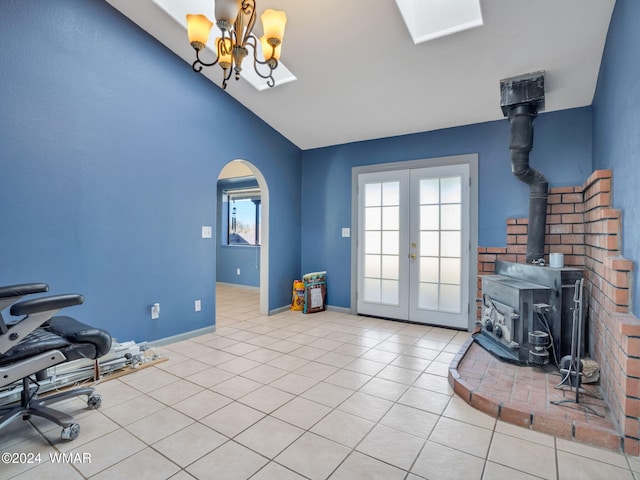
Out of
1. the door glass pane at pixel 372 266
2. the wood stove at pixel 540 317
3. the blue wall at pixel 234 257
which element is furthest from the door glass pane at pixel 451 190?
the blue wall at pixel 234 257

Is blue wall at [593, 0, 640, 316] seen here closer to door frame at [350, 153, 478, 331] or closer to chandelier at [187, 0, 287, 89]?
door frame at [350, 153, 478, 331]

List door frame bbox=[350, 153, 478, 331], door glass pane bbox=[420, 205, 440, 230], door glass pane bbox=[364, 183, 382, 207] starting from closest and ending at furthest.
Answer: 1. door frame bbox=[350, 153, 478, 331]
2. door glass pane bbox=[420, 205, 440, 230]
3. door glass pane bbox=[364, 183, 382, 207]

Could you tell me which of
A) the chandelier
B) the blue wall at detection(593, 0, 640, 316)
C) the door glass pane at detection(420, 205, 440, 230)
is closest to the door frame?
the door glass pane at detection(420, 205, 440, 230)

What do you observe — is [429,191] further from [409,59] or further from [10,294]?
[10,294]

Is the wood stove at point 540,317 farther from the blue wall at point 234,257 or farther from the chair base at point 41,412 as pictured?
the blue wall at point 234,257

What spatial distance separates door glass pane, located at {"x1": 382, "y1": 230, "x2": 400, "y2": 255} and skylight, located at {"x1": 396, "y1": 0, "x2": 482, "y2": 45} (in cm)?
230

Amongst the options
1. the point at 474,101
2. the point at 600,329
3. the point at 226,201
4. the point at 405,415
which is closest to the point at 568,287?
the point at 600,329

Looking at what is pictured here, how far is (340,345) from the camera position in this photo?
3.53m

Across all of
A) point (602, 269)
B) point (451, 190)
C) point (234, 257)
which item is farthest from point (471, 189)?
point (234, 257)

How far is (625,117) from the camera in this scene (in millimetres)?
2080

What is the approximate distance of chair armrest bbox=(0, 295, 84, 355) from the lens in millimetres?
1763

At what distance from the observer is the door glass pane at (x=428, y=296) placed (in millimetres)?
4254

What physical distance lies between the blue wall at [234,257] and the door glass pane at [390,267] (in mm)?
3069

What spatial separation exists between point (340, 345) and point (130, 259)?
7.22 ft
